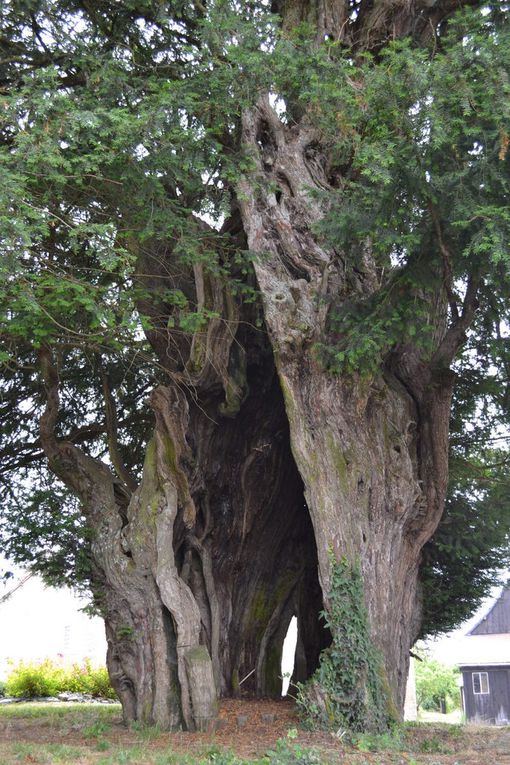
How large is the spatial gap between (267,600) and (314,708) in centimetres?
348

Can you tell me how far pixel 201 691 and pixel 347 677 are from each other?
1.65m

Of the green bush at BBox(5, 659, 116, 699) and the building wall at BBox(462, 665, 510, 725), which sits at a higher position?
the building wall at BBox(462, 665, 510, 725)

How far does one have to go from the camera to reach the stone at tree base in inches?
328

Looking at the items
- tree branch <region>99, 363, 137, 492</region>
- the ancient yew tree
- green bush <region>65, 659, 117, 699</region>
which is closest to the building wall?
green bush <region>65, 659, 117, 699</region>

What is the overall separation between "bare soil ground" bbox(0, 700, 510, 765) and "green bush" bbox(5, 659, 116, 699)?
21.8 feet

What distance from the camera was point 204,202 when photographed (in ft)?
33.9

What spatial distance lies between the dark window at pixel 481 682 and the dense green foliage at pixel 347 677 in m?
13.7

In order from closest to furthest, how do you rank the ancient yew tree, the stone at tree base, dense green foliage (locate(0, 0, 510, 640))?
dense green foliage (locate(0, 0, 510, 640)) < the ancient yew tree < the stone at tree base

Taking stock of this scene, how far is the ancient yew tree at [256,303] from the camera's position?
7.44 m

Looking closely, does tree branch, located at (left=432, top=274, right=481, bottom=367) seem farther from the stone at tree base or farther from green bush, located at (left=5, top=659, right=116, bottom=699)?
green bush, located at (left=5, top=659, right=116, bottom=699)

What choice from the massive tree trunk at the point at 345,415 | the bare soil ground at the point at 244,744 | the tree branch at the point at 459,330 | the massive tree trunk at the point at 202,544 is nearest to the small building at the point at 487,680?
the massive tree trunk at the point at 202,544

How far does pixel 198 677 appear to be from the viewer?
842 centimetres

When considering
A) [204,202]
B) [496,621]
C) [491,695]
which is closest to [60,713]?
[204,202]

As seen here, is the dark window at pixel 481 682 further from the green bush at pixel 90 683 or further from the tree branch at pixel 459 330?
the tree branch at pixel 459 330
